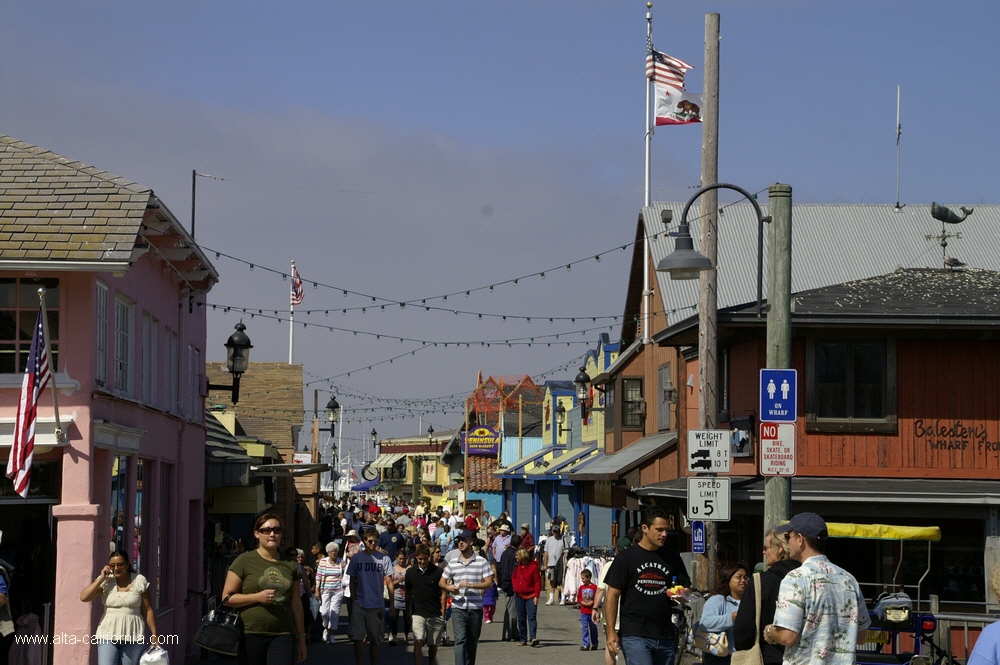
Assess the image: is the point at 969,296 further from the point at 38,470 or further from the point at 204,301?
the point at 38,470

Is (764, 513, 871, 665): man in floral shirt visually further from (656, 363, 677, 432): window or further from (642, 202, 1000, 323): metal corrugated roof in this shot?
(642, 202, 1000, 323): metal corrugated roof

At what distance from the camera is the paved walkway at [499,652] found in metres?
18.6

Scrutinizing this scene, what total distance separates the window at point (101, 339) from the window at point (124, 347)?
60cm

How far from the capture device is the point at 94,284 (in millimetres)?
13453

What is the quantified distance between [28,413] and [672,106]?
61.9 ft

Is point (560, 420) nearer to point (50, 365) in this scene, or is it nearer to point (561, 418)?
point (561, 418)

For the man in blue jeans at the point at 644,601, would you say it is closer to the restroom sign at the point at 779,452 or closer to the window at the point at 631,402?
the restroom sign at the point at 779,452

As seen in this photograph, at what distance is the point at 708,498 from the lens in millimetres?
14578

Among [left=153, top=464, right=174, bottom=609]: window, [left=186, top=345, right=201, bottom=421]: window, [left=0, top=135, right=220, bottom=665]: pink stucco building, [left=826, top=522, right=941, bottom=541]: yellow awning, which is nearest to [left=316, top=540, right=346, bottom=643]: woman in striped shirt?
[left=153, top=464, right=174, bottom=609]: window

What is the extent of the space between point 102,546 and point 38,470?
3.41 feet

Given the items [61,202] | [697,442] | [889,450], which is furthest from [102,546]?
[889,450]

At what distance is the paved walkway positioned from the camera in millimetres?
18578

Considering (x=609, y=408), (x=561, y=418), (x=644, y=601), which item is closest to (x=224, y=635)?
(x=644, y=601)

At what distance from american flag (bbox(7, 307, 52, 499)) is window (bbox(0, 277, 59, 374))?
0.76m
